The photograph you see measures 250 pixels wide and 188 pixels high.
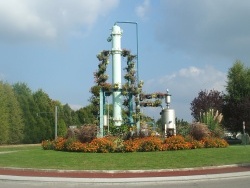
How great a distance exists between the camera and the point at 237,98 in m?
53.4

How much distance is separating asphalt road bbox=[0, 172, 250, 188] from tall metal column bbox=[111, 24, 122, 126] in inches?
584

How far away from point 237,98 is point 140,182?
41896 millimetres

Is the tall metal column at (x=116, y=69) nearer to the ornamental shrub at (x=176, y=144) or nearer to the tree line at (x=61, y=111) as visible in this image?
the tree line at (x=61, y=111)

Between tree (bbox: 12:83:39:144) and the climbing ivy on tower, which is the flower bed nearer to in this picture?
the climbing ivy on tower

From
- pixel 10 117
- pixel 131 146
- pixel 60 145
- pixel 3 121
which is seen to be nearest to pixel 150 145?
pixel 131 146

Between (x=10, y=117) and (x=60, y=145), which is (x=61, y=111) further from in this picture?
(x=60, y=145)

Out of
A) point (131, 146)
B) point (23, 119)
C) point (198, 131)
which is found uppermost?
point (23, 119)

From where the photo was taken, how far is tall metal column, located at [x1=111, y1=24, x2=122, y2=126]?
97.1 feet

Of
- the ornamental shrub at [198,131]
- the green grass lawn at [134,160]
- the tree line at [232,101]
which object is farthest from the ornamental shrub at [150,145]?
the tree line at [232,101]

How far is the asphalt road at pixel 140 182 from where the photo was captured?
13.5 m

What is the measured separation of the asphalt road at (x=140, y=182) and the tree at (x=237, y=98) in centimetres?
3532

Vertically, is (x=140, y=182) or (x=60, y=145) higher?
(x=60, y=145)

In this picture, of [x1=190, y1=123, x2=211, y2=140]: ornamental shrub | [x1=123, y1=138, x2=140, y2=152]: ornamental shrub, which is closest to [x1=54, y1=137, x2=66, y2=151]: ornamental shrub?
[x1=123, y1=138, x2=140, y2=152]: ornamental shrub

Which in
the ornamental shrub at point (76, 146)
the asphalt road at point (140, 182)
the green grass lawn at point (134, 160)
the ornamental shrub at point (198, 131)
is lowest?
the asphalt road at point (140, 182)
